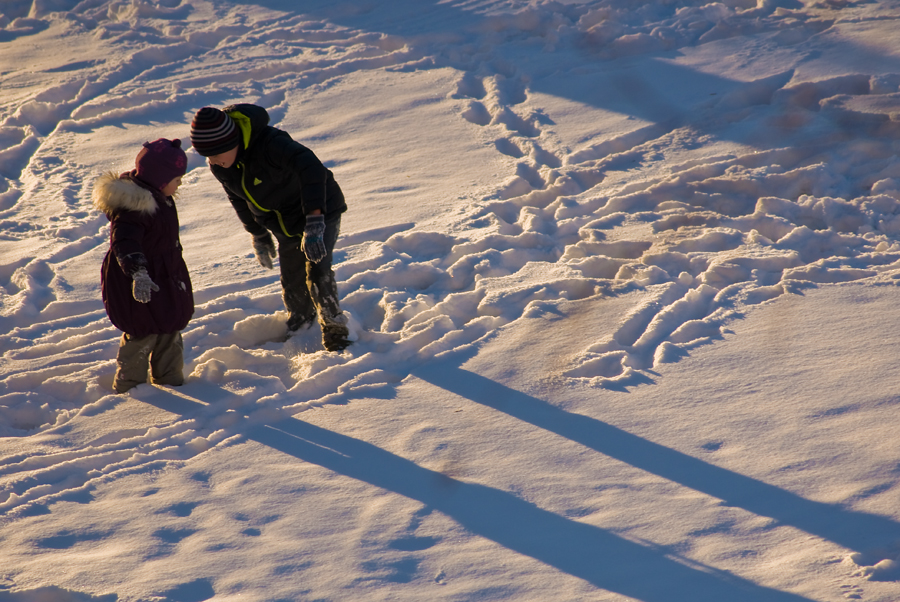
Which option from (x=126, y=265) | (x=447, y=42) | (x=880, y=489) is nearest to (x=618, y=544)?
(x=880, y=489)

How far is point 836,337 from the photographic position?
358 cm

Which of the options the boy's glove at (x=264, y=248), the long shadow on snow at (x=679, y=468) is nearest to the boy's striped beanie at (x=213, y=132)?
the boy's glove at (x=264, y=248)

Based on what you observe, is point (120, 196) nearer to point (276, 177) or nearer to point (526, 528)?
point (276, 177)

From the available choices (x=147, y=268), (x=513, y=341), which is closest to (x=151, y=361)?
(x=147, y=268)

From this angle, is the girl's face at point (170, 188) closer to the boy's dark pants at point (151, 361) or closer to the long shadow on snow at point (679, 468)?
the boy's dark pants at point (151, 361)

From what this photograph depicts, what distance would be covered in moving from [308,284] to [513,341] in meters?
1.19

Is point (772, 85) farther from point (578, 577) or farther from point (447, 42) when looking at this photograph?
point (578, 577)

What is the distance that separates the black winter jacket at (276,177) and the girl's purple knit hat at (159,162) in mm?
267

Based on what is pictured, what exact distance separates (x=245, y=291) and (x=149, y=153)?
1.47m

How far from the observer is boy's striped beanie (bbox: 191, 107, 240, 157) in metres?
3.34

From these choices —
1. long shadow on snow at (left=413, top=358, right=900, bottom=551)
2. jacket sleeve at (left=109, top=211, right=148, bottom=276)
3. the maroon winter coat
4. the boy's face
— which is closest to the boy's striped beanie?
the boy's face

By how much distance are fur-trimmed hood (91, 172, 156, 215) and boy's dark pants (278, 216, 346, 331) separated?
0.83 m

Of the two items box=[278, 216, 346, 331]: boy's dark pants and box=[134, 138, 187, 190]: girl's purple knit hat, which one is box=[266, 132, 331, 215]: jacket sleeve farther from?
box=[134, 138, 187, 190]: girl's purple knit hat

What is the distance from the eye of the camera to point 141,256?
3322mm
